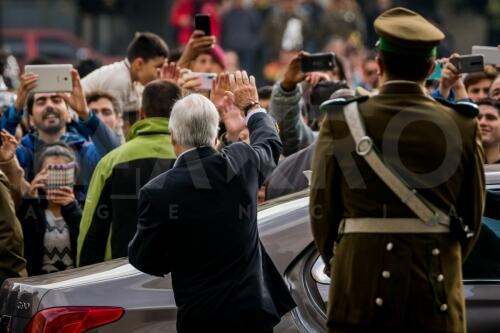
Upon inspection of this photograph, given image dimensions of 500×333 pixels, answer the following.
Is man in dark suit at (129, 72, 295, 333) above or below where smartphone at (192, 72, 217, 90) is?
below

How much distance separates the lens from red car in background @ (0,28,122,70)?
2352cm

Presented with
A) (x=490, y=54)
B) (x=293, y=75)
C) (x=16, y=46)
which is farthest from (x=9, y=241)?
(x=16, y=46)

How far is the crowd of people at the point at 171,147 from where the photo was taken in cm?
592

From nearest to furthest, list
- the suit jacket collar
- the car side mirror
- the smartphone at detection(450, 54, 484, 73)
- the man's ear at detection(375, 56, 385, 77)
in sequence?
the man's ear at detection(375, 56, 385, 77) < the suit jacket collar < the car side mirror < the smartphone at detection(450, 54, 484, 73)

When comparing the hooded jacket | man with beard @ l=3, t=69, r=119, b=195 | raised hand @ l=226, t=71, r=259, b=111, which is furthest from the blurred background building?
raised hand @ l=226, t=71, r=259, b=111

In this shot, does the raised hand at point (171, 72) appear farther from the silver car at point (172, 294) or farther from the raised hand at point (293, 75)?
the silver car at point (172, 294)

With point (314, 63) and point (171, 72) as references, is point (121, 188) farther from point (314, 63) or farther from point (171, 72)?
point (314, 63)

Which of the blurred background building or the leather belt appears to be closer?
the leather belt

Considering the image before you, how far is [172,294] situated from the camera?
630 centimetres

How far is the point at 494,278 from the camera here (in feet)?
20.6

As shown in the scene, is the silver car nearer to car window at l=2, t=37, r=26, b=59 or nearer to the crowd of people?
the crowd of people

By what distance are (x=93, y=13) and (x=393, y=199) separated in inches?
791

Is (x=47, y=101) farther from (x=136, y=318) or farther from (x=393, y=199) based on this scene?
(x=393, y=199)

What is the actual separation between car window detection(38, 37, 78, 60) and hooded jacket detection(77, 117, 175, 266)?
51.2ft
